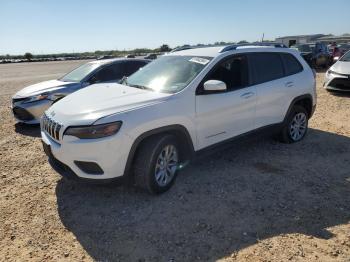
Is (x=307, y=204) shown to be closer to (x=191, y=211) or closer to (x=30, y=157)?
(x=191, y=211)

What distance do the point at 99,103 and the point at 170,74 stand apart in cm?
116

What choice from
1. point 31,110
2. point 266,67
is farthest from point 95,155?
point 31,110

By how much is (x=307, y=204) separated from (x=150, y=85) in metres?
2.45

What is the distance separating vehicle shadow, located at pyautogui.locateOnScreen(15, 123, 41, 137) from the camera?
6.98m

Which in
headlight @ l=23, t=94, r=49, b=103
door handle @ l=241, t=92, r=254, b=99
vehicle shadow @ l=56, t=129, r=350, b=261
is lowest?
vehicle shadow @ l=56, t=129, r=350, b=261

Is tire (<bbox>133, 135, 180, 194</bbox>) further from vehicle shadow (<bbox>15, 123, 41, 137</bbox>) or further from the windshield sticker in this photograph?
vehicle shadow (<bbox>15, 123, 41, 137</bbox>)

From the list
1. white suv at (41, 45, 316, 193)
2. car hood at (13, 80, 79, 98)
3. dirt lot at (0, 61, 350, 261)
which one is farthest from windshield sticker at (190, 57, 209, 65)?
car hood at (13, 80, 79, 98)

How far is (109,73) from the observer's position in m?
8.09

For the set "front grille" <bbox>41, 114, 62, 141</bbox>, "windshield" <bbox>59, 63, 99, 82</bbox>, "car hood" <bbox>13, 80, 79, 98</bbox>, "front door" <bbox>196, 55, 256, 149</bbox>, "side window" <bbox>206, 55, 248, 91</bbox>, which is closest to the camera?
"front grille" <bbox>41, 114, 62, 141</bbox>

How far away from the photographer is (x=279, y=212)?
3754 mm

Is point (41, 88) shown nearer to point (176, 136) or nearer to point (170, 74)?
point (170, 74)

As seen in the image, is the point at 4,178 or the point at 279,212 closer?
the point at 279,212

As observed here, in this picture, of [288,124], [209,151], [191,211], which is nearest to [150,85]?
[209,151]

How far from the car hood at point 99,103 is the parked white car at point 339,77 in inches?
315
